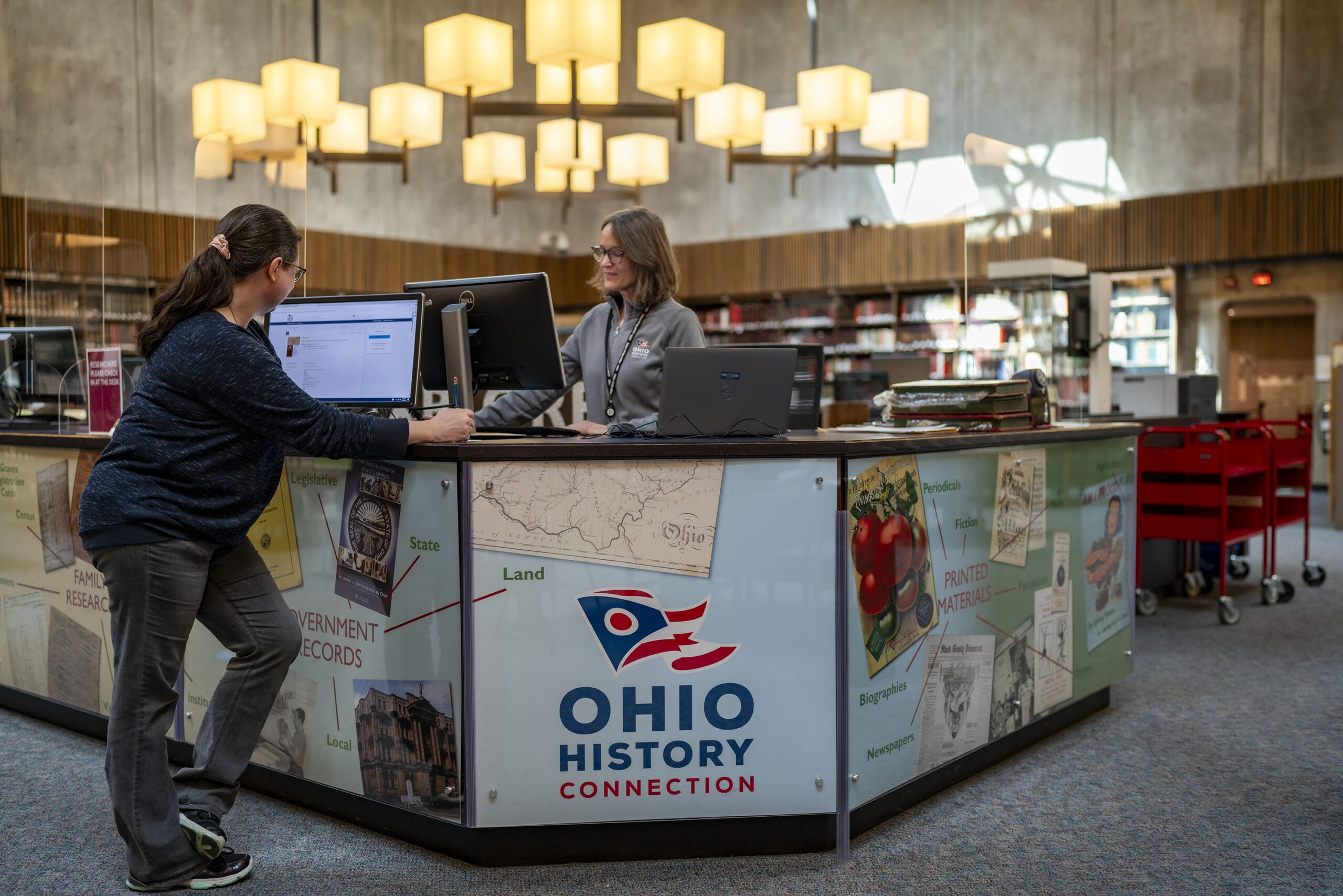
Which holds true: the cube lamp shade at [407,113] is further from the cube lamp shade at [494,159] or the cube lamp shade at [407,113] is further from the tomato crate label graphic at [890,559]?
the tomato crate label graphic at [890,559]

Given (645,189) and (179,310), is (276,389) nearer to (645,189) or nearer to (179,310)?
(179,310)

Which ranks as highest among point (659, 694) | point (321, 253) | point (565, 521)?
point (321, 253)

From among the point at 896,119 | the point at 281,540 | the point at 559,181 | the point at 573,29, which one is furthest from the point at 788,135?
the point at 281,540

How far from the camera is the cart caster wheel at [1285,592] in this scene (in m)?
5.69

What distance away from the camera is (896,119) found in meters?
Answer: 8.06

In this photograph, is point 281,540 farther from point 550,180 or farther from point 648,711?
point 550,180

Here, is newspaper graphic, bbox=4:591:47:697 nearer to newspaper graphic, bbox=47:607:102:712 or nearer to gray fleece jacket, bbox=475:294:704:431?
newspaper graphic, bbox=47:607:102:712

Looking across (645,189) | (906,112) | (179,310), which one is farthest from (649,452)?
(645,189)

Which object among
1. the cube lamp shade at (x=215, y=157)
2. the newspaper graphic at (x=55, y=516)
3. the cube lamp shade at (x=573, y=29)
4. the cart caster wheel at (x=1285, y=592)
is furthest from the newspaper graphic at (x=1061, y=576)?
the cube lamp shade at (x=215, y=157)

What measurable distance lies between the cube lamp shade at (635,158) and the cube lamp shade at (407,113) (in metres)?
1.72

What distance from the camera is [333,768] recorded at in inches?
107

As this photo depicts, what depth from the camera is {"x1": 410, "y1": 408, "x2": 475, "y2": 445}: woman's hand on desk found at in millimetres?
2402

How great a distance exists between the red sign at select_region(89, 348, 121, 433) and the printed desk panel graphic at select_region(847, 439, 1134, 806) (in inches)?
103

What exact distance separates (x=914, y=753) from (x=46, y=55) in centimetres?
1124
